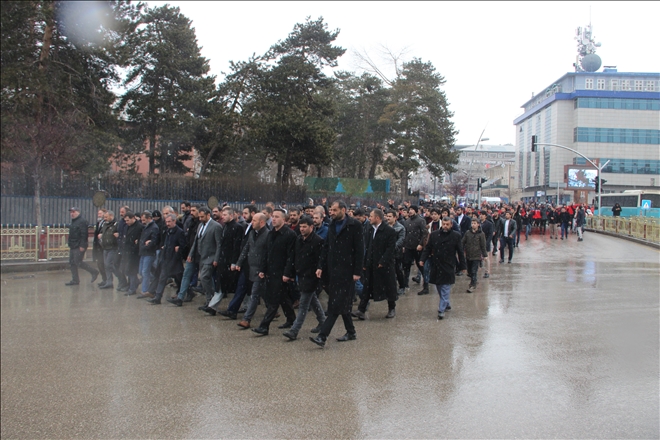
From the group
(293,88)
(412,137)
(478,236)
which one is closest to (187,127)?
(293,88)

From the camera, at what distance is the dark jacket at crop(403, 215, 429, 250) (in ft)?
37.3

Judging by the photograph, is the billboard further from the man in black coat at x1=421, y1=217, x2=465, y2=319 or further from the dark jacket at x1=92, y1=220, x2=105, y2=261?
the dark jacket at x1=92, y1=220, x2=105, y2=261

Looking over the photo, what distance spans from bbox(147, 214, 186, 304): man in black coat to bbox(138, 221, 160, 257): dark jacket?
41cm

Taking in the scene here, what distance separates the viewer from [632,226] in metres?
27.8

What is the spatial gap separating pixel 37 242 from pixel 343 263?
32.6 feet

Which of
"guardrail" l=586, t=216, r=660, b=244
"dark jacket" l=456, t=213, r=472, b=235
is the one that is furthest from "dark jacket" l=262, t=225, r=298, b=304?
"guardrail" l=586, t=216, r=660, b=244

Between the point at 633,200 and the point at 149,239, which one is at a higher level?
the point at 633,200

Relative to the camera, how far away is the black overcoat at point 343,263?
6.78 m

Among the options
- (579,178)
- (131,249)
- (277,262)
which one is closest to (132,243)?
(131,249)

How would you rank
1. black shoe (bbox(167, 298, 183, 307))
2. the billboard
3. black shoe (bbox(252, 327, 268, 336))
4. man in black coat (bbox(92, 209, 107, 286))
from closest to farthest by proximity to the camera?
black shoe (bbox(252, 327, 268, 336)), black shoe (bbox(167, 298, 183, 307)), man in black coat (bbox(92, 209, 107, 286)), the billboard

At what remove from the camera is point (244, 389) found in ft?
17.1

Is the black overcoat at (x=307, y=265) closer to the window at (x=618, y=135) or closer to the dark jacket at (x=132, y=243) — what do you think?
the dark jacket at (x=132, y=243)

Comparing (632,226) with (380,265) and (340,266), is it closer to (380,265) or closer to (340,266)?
(380,265)

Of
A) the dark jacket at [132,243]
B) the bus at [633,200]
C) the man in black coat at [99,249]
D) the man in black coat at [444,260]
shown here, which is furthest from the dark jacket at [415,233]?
the bus at [633,200]
